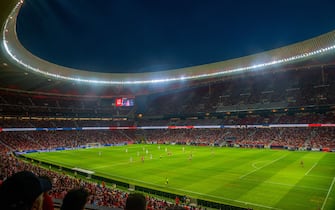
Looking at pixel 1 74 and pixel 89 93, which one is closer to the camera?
pixel 1 74

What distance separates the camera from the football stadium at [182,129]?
936 inches

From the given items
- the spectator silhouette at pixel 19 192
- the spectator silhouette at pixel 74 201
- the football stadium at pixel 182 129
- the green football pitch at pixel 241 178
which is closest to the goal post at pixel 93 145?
the football stadium at pixel 182 129

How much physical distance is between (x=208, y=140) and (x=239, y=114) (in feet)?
41.0

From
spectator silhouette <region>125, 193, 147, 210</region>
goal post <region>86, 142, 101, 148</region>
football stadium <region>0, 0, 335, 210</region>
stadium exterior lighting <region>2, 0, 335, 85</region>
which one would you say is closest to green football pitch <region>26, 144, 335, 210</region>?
football stadium <region>0, 0, 335, 210</region>

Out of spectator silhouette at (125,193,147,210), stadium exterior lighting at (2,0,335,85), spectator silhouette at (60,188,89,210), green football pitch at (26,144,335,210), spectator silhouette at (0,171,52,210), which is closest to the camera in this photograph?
spectator silhouette at (0,171,52,210)

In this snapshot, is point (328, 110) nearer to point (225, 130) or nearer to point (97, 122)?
point (225, 130)

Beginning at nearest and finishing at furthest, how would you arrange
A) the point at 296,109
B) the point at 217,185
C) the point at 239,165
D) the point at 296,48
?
the point at 217,185 < the point at 239,165 < the point at 296,48 < the point at 296,109

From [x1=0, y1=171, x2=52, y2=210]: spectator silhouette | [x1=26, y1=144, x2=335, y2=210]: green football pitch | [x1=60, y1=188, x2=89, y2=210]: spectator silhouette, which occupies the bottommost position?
[x1=26, y1=144, x2=335, y2=210]: green football pitch

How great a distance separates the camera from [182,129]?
79.7m

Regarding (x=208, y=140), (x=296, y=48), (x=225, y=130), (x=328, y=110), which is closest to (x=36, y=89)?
(x=208, y=140)

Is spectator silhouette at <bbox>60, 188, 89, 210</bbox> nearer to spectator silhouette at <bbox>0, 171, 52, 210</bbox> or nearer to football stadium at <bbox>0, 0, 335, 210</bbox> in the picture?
spectator silhouette at <bbox>0, 171, 52, 210</bbox>

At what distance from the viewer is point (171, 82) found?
74.5 metres

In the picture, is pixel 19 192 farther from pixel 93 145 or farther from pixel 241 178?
pixel 93 145

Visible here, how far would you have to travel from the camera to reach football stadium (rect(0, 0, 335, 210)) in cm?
2377
